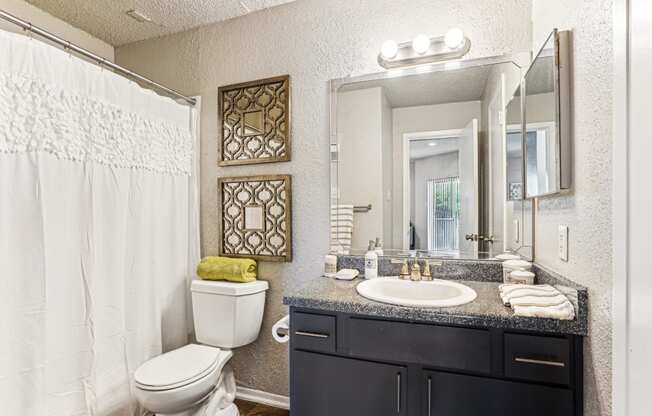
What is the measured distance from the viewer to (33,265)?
56.0 inches

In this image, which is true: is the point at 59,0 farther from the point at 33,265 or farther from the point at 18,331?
the point at 18,331

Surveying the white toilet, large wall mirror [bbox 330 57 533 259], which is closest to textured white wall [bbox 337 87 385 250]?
large wall mirror [bbox 330 57 533 259]

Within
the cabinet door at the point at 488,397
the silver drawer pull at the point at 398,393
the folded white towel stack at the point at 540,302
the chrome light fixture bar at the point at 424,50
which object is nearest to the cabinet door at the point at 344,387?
the silver drawer pull at the point at 398,393

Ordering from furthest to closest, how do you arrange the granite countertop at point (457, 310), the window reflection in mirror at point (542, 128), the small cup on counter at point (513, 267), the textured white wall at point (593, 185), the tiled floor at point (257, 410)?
the tiled floor at point (257, 410), the small cup on counter at point (513, 267), the window reflection in mirror at point (542, 128), the granite countertop at point (457, 310), the textured white wall at point (593, 185)

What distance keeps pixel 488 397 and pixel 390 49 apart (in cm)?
164

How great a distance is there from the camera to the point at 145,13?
222cm

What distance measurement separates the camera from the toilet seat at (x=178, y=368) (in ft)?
5.21

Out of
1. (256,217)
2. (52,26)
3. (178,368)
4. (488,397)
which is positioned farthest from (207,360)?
(52,26)

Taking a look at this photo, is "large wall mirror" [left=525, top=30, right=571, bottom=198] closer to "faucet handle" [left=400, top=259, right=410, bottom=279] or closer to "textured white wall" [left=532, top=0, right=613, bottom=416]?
"textured white wall" [left=532, top=0, right=613, bottom=416]

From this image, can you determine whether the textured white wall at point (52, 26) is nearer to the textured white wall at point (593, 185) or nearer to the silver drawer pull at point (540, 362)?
the textured white wall at point (593, 185)

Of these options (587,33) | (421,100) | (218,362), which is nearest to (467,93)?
(421,100)

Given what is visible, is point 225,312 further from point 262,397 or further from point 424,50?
point 424,50

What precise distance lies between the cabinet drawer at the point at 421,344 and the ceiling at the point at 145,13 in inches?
77.2

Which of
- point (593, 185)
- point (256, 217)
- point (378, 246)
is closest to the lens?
point (593, 185)
